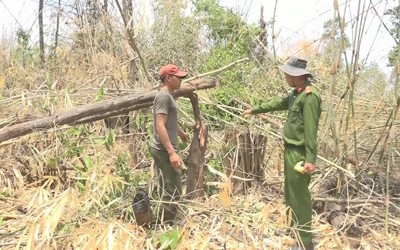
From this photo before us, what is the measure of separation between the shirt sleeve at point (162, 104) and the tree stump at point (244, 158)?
1.05 meters

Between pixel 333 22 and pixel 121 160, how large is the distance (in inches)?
90.1

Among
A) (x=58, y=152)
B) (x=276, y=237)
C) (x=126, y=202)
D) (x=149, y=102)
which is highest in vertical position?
(x=149, y=102)

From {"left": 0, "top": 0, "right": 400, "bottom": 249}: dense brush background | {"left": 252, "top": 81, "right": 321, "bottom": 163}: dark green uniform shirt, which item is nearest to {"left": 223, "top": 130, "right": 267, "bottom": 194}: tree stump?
{"left": 0, "top": 0, "right": 400, "bottom": 249}: dense brush background

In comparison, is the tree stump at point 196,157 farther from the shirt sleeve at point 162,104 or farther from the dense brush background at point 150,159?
the shirt sleeve at point 162,104

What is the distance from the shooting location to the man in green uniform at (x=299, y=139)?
3.04m

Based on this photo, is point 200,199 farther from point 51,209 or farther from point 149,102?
point 51,209

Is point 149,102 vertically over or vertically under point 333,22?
under

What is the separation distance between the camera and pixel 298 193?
10.4 feet

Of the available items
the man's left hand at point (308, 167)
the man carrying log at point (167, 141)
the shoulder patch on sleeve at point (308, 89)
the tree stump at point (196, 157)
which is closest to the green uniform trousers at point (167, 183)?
the man carrying log at point (167, 141)

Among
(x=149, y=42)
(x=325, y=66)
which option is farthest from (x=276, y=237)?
(x=149, y=42)

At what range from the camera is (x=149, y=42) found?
820 centimetres

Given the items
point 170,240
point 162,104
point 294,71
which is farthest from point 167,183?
point 294,71

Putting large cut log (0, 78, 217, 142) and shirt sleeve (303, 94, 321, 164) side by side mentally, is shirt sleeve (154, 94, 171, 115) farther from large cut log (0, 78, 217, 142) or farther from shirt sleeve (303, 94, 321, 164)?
shirt sleeve (303, 94, 321, 164)

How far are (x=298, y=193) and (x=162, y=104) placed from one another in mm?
1129
